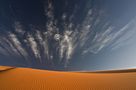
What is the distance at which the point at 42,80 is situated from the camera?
680 centimetres

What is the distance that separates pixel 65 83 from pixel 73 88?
685 millimetres

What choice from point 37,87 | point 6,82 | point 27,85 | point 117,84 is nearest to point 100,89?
point 117,84

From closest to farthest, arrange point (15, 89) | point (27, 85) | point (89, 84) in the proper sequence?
point (15, 89) < point (27, 85) < point (89, 84)

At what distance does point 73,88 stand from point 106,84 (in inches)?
64.8

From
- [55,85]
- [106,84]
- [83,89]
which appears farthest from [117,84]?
[55,85]

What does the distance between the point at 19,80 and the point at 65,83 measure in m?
2.20

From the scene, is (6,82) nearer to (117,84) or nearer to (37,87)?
(37,87)

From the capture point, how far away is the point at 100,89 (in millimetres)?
5879

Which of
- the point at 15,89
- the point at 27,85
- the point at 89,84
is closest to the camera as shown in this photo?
the point at 15,89

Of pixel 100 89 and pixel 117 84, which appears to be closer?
pixel 100 89

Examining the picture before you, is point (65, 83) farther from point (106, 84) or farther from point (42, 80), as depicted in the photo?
point (106, 84)

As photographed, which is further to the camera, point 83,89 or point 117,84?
point 117,84

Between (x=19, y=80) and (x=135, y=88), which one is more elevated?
(x=19, y=80)

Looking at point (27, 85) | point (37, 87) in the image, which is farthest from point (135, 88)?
point (27, 85)
